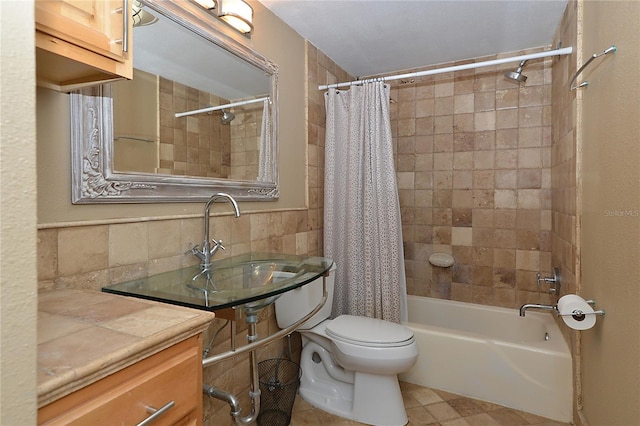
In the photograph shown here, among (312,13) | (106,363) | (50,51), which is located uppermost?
(312,13)

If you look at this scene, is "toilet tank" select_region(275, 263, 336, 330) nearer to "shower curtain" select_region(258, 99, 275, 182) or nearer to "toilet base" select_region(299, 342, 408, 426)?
"toilet base" select_region(299, 342, 408, 426)

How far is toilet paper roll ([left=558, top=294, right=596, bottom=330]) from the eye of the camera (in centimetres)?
149

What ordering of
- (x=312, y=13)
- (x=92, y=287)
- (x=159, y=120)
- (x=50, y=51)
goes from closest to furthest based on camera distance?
(x=50, y=51), (x=92, y=287), (x=159, y=120), (x=312, y=13)

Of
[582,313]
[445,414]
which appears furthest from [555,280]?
[445,414]

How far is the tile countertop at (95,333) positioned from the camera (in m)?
0.60

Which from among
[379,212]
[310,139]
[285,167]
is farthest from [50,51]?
[379,212]

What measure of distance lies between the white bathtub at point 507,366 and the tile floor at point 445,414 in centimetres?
5

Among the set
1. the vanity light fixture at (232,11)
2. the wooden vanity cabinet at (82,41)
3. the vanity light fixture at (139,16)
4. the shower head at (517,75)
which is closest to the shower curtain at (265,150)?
the vanity light fixture at (232,11)

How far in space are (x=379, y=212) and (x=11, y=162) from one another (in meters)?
2.09

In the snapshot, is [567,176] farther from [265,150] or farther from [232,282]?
[232,282]

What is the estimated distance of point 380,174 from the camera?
7.88 ft

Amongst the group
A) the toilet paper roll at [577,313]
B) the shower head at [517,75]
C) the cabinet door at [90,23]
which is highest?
the shower head at [517,75]

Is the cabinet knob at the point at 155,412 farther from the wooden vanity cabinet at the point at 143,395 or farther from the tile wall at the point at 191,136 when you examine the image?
the tile wall at the point at 191,136

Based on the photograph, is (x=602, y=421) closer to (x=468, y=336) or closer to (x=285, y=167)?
(x=468, y=336)
